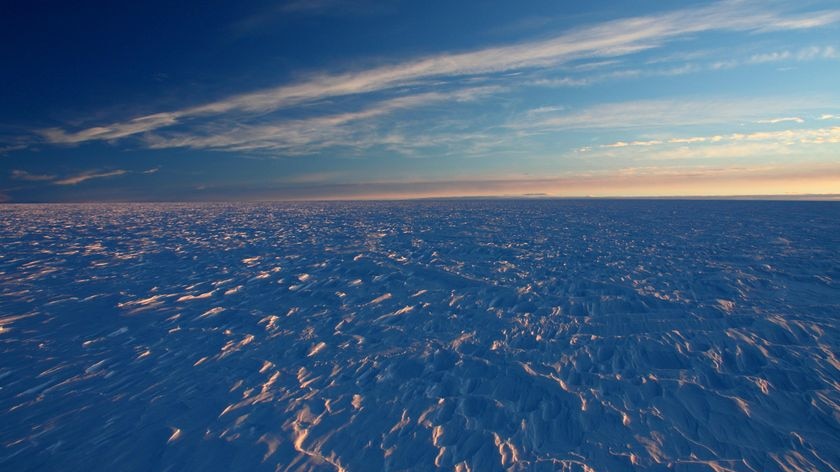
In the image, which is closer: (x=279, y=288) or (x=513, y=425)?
(x=513, y=425)

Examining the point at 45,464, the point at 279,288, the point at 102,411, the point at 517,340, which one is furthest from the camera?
the point at 279,288

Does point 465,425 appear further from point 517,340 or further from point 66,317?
point 66,317

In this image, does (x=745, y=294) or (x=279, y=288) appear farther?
(x=279, y=288)

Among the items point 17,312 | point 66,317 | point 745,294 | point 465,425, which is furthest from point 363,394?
point 745,294

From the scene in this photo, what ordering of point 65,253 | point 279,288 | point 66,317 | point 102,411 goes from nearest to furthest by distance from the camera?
point 102,411 → point 66,317 → point 279,288 → point 65,253

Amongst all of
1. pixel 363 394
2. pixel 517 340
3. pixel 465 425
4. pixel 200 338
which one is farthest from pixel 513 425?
pixel 200 338

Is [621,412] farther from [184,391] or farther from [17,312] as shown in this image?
[17,312]
